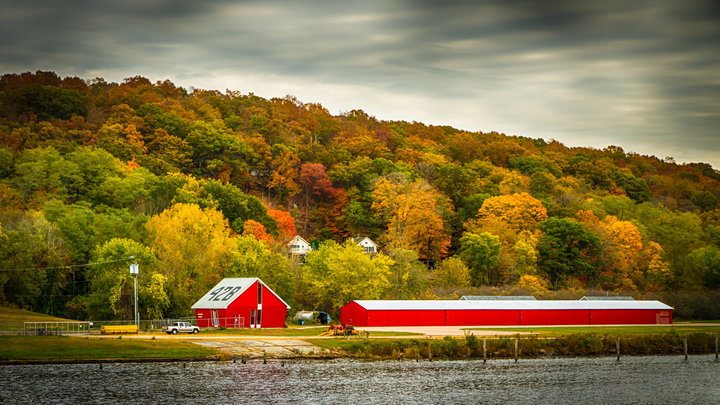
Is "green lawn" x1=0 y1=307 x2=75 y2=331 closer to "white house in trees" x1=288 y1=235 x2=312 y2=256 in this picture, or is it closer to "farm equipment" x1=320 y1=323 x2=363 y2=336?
"farm equipment" x1=320 y1=323 x2=363 y2=336

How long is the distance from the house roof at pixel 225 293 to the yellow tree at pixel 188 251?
297 centimetres

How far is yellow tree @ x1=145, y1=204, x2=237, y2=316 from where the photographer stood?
313 ft

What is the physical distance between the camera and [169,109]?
16538cm

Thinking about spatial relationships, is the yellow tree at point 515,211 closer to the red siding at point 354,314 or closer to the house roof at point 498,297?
the house roof at point 498,297

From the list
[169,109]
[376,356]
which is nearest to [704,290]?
[376,356]

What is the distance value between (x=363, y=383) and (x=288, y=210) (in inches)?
4004

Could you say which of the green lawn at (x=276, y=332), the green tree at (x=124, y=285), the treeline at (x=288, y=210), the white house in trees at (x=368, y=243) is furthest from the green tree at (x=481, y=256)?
the green tree at (x=124, y=285)

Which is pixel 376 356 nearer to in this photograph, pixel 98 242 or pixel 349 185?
pixel 98 242

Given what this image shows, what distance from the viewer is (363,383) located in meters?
58.6

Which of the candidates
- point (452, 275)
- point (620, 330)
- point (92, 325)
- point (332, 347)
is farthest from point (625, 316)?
point (92, 325)

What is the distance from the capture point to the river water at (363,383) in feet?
173

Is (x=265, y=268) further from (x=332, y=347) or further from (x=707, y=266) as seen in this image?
(x=707, y=266)

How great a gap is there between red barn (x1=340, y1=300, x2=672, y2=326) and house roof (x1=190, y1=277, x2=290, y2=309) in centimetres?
951

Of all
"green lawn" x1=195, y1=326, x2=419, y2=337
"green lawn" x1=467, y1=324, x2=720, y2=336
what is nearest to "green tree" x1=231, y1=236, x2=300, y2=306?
"green lawn" x1=195, y1=326, x2=419, y2=337
